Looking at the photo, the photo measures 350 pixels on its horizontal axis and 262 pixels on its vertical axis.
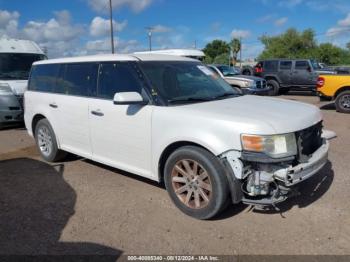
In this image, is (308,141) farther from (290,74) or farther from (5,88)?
(290,74)

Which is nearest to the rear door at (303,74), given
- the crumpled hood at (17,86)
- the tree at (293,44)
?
the crumpled hood at (17,86)

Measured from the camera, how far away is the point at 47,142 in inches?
249

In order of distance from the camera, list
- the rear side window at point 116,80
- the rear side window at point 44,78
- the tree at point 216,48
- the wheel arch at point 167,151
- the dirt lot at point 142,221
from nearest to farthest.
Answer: the dirt lot at point 142,221 → the wheel arch at point 167,151 → the rear side window at point 116,80 → the rear side window at point 44,78 → the tree at point 216,48

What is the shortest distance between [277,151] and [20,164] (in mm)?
4714

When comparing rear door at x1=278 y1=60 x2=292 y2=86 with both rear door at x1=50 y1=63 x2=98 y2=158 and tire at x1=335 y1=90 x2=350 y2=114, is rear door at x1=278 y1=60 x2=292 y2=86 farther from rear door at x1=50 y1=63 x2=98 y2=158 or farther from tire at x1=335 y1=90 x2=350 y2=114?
rear door at x1=50 y1=63 x2=98 y2=158

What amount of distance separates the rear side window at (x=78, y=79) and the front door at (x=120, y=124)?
189 millimetres

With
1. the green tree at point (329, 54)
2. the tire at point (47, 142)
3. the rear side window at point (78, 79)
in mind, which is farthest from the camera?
the green tree at point (329, 54)

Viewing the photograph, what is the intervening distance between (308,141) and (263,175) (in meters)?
0.87

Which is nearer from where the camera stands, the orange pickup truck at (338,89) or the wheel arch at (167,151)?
the wheel arch at (167,151)

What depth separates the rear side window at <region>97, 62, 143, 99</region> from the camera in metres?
4.59

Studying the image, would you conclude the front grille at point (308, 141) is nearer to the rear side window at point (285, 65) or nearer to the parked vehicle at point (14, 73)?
the parked vehicle at point (14, 73)

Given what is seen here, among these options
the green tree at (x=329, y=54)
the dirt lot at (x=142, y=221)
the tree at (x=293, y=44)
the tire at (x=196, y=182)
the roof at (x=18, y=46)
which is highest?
the tree at (x=293, y=44)

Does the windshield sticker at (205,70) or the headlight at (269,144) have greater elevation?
the windshield sticker at (205,70)

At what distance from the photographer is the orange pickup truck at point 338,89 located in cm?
1177
